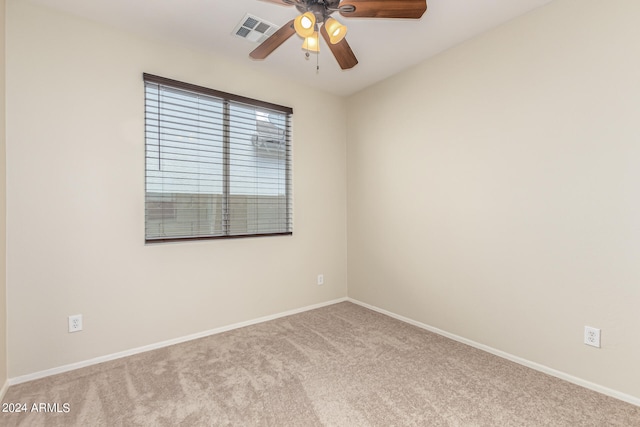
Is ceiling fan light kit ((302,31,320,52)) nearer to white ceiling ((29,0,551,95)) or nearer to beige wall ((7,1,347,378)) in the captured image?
white ceiling ((29,0,551,95))

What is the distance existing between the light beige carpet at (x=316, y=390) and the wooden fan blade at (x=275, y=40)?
87.4 inches

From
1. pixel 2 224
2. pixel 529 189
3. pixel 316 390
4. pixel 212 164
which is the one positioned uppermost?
pixel 212 164

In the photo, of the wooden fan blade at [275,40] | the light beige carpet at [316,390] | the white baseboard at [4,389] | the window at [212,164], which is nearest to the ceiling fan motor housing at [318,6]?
the wooden fan blade at [275,40]

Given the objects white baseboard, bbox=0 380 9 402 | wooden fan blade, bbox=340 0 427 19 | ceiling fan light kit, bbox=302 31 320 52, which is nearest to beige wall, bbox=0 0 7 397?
white baseboard, bbox=0 380 9 402

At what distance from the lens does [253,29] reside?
2.41m

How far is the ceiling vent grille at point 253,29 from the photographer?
7.54ft

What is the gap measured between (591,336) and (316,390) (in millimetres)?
1793

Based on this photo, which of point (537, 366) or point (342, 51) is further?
point (537, 366)

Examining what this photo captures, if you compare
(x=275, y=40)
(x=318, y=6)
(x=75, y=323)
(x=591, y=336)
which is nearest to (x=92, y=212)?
(x=75, y=323)

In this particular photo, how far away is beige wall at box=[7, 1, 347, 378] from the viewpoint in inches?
81.0

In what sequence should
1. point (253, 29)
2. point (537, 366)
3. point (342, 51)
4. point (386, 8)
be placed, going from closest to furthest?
point (386, 8), point (342, 51), point (537, 366), point (253, 29)

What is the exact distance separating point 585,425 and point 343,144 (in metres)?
3.19

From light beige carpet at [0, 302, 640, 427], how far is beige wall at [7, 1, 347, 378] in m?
0.30

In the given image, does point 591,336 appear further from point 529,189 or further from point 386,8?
point 386,8
